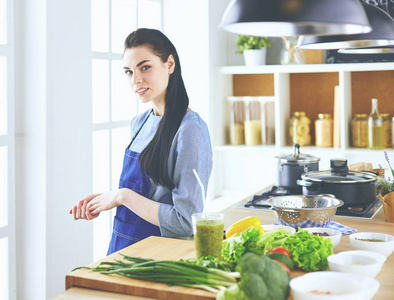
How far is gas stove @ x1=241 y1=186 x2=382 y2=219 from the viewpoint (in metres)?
2.47

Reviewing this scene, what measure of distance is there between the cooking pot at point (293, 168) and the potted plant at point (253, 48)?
1631 millimetres

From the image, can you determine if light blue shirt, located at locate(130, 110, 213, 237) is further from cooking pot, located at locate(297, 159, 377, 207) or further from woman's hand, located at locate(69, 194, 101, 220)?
cooking pot, located at locate(297, 159, 377, 207)

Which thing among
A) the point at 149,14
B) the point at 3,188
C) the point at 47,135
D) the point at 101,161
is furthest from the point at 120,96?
the point at 3,188

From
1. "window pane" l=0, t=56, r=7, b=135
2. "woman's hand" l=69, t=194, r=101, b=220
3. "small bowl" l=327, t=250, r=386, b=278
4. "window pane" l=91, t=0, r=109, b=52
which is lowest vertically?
"small bowl" l=327, t=250, r=386, b=278

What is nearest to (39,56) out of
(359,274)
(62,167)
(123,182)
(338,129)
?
(62,167)

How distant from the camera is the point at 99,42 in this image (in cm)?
346

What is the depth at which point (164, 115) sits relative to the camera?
2.26 meters

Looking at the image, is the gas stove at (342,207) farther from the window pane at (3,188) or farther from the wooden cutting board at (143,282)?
the window pane at (3,188)

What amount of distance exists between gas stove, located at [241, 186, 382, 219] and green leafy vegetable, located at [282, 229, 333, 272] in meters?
0.86

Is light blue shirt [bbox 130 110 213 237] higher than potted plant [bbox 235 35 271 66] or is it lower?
lower

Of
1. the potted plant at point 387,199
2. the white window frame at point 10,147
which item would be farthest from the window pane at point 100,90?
the potted plant at point 387,199

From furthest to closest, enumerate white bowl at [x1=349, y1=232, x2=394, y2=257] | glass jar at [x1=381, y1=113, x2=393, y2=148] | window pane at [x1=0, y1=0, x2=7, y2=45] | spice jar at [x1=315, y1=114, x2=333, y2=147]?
1. spice jar at [x1=315, y1=114, x2=333, y2=147]
2. glass jar at [x1=381, y1=113, x2=393, y2=148]
3. window pane at [x1=0, y1=0, x2=7, y2=45]
4. white bowl at [x1=349, y1=232, x2=394, y2=257]

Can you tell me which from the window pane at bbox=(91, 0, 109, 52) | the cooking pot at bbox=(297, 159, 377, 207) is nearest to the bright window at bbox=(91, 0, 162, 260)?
the window pane at bbox=(91, 0, 109, 52)

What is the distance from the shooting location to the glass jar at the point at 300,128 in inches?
173
